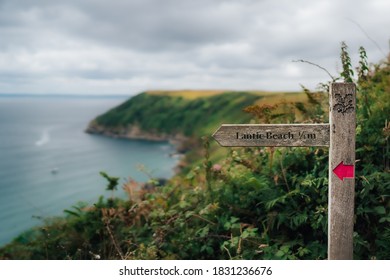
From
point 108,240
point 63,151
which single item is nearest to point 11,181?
point 63,151

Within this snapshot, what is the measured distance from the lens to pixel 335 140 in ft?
11.5

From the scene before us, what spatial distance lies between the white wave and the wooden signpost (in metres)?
113

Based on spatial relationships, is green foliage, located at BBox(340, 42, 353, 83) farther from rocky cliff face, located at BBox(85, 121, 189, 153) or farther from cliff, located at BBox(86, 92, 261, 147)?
rocky cliff face, located at BBox(85, 121, 189, 153)

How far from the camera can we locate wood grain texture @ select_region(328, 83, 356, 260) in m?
3.50

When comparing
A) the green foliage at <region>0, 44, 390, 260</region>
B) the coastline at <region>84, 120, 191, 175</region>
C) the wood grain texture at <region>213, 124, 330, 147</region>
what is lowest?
the coastline at <region>84, 120, 191, 175</region>

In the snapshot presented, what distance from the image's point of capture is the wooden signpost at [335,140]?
3.50 m

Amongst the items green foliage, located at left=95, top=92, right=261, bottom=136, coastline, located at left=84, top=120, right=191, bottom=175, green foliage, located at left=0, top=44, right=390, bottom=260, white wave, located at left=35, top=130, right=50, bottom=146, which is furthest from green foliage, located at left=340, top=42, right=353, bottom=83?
white wave, located at left=35, top=130, right=50, bottom=146

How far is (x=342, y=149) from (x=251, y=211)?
1627 mm

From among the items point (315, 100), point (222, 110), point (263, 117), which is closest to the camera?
point (263, 117)

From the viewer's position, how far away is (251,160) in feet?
18.1

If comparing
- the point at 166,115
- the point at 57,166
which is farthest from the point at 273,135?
the point at 166,115

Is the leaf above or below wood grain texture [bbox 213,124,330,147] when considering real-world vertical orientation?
below
